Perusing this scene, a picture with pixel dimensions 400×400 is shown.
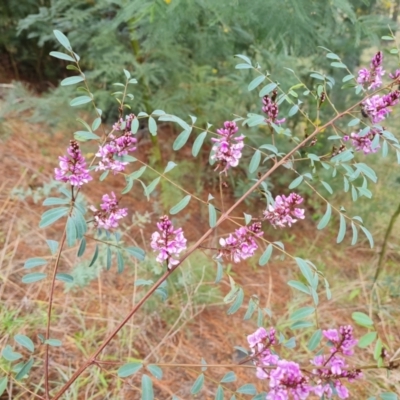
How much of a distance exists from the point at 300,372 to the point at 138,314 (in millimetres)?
1274

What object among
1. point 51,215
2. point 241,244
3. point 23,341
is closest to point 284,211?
point 241,244

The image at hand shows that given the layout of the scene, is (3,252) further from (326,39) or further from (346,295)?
(326,39)

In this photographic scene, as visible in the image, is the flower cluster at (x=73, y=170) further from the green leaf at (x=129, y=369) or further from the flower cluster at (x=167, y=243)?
the green leaf at (x=129, y=369)

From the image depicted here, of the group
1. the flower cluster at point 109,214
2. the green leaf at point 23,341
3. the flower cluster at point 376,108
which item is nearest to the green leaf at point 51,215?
the flower cluster at point 109,214

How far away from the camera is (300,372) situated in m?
0.74

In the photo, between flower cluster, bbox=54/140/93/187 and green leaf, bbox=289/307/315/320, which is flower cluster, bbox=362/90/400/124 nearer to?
green leaf, bbox=289/307/315/320

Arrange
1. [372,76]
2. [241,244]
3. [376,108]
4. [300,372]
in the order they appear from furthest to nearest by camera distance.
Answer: [372,76] → [376,108] → [241,244] → [300,372]

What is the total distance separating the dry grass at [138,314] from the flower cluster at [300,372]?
39 cm

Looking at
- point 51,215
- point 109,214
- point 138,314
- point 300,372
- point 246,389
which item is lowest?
point 138,314

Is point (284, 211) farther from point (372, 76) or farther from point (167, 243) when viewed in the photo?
point (372, 76)

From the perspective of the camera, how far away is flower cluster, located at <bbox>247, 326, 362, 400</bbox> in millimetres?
723

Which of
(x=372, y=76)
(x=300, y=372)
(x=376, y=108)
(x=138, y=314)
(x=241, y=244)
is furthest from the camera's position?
(x=138, y=314)

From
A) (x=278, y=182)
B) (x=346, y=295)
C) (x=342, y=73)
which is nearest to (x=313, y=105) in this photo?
(x=342, y=73)

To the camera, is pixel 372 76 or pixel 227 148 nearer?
pixel 227 148
